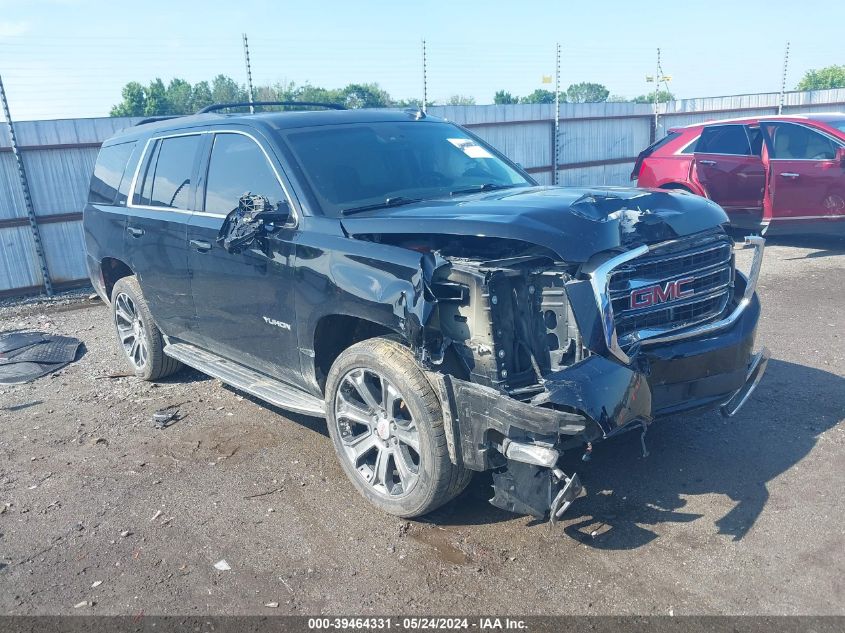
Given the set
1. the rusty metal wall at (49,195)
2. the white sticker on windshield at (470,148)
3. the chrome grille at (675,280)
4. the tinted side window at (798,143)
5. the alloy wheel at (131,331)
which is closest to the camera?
the chrome grille at (675,280)

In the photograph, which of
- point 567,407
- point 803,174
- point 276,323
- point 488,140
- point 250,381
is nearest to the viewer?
point 567,407

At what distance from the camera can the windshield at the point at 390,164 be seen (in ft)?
13.9

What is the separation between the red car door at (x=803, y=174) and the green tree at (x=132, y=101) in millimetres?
68004

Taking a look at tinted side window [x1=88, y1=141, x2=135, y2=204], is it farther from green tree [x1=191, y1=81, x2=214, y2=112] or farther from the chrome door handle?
green tree [x1=191, y1=81, x2=214, y2=112]

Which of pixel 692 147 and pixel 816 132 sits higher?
pixel 816 132

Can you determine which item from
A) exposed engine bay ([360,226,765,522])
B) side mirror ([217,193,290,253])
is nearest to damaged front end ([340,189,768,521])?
exposed engine bay ([360,226,765,522])

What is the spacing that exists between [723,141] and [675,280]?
792 cm

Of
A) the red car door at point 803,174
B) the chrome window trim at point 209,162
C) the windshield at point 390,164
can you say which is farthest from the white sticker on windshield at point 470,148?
the red car door at point 803,174

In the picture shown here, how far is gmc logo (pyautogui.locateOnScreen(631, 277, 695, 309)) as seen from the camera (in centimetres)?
342

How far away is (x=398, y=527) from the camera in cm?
369

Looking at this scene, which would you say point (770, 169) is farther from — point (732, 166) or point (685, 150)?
point (685, 150)

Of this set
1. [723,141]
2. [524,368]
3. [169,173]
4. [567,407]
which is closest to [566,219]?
[524,368]

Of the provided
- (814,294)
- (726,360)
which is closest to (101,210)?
(726,360)

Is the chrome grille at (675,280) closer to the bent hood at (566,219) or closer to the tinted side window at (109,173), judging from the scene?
the bent hood at (566,219)
